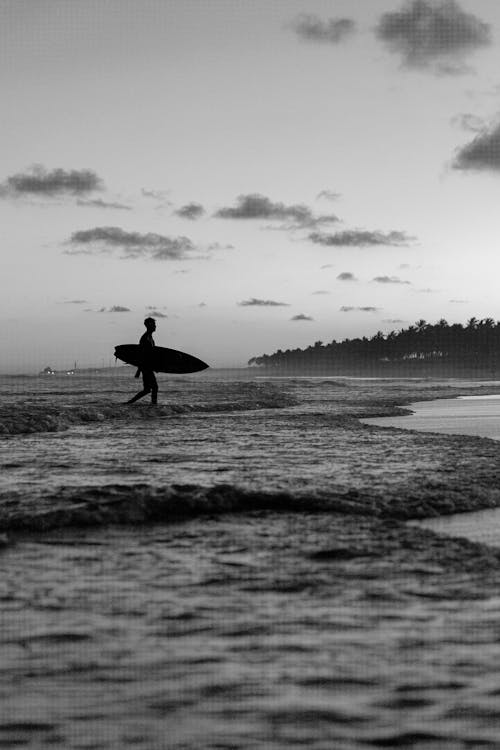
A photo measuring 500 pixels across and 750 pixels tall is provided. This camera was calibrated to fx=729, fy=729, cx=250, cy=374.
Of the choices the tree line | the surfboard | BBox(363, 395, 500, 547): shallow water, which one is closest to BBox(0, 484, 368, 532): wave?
BBox(363, 395, 500, 547): shallow water

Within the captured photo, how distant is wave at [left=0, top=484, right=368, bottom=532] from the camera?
5125 millimetres

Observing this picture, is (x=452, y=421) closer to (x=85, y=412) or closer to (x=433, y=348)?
(x=85, y=412)

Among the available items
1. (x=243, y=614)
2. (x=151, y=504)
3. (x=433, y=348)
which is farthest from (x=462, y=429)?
(x=433, y=348)

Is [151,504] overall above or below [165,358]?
below

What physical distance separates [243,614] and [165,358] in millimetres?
20407

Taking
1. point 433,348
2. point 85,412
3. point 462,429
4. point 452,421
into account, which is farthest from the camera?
point 433,348

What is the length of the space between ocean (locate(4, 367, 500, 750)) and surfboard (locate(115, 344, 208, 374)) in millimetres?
16201

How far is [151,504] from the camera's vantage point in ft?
18.2

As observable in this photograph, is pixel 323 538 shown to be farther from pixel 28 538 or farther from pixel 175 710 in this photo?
pixel 175 710

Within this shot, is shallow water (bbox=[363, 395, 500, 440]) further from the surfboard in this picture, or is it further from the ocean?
the surfboard

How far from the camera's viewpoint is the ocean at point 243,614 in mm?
2211

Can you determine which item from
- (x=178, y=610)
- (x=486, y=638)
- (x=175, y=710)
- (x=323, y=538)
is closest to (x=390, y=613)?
(x=486, y=638)

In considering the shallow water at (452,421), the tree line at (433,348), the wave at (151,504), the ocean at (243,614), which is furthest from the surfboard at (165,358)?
the tree line at (433,348)

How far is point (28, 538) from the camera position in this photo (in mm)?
4695
